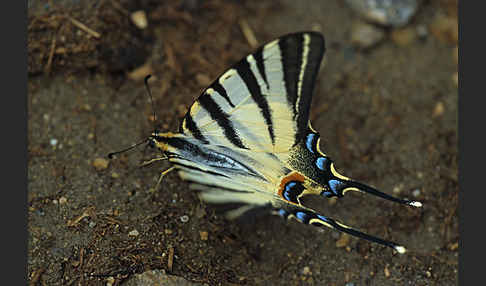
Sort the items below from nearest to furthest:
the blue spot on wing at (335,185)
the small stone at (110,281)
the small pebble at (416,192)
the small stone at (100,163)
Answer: the small stone at (110,281)
the blue spot on wing at (335,185)
the small stone at (100,163)
the small pebble at (416,192)

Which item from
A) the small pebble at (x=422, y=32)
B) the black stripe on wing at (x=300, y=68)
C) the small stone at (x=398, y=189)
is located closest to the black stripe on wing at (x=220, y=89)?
the black stripe on wing at (x=300, y=68)

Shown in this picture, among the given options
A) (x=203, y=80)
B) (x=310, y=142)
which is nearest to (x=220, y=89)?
(x=310, y=142)

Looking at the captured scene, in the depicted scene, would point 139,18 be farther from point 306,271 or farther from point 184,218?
point 306,271

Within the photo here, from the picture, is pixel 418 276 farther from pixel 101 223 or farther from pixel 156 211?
pixel 101 223

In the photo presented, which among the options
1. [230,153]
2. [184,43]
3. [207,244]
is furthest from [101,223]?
[184,43]

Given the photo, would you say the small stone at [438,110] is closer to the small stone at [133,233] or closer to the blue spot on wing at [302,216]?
the blue spot on wing at [302,216]

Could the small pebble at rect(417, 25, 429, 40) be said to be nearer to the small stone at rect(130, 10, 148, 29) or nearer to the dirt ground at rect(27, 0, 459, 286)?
the dirt ground at rect(27, 0, 459, 286)
